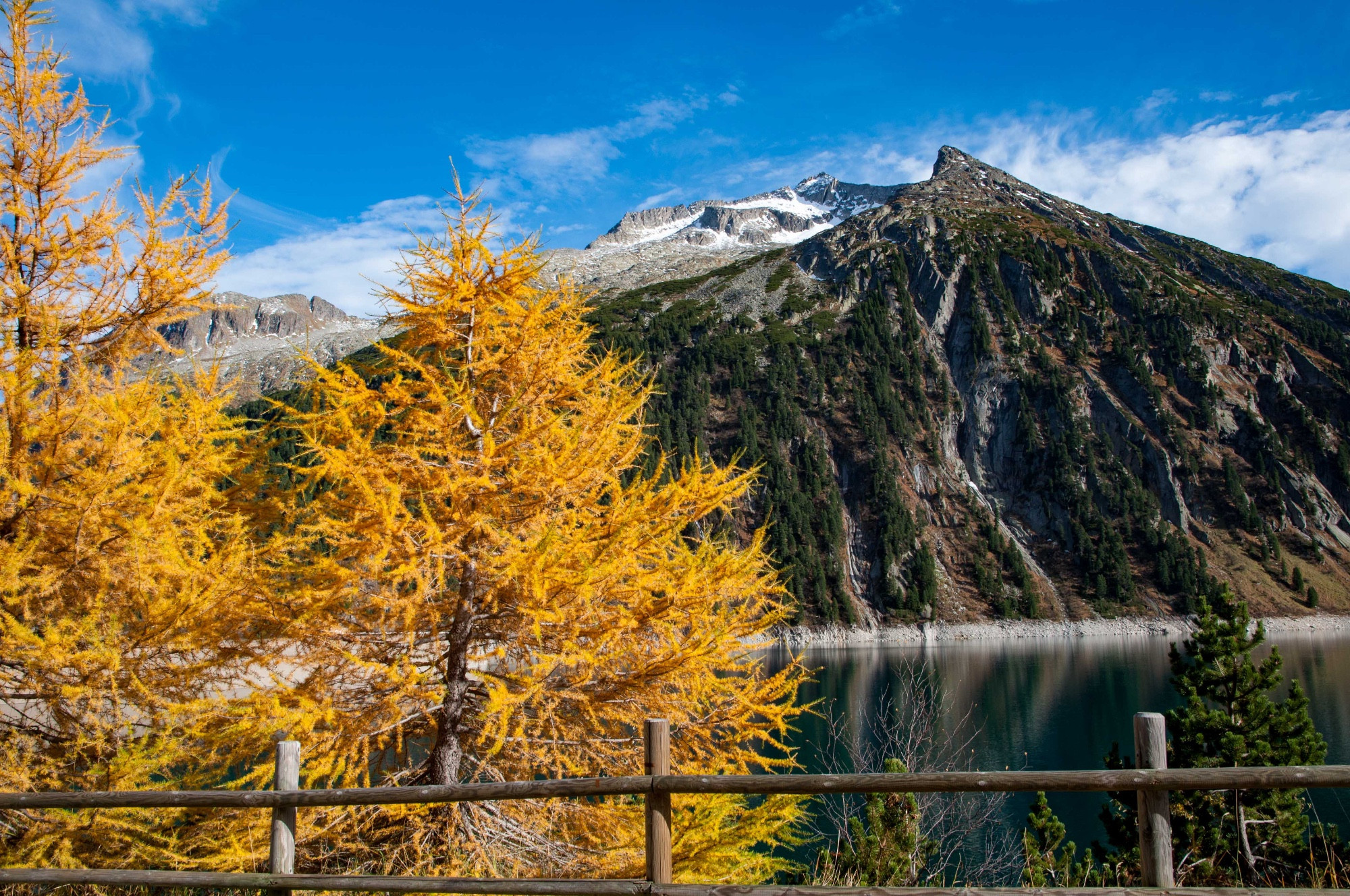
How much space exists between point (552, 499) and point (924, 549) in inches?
4316

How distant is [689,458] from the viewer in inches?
302

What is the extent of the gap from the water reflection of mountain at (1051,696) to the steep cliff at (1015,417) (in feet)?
71.9

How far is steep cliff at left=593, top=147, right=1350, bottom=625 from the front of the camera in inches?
4259

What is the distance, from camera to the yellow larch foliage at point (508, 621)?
19.7 feet

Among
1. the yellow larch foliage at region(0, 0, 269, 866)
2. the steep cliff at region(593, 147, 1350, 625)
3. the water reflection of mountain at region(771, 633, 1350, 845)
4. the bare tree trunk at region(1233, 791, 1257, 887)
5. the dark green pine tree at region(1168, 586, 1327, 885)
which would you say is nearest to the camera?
the yellow larch foliage at region(0, 0, 269, 866)

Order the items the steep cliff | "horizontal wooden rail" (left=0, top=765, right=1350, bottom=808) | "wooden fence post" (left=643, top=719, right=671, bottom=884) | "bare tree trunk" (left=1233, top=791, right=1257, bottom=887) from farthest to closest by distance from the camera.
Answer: the steep cliff → "bare tree trunk" (left=1233, top=791, right=1257, bottom=887) → "wooden fence post" (left=643, top=719, right=671, bottom=884) → "horizontal wooden rail" (left=0, top=765, right=1350, bottom=808)

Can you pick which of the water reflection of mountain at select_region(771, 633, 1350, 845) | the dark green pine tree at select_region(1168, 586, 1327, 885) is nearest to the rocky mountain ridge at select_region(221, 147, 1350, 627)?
the water reflection of mountain at select_region(771, 633, 1350, 845)

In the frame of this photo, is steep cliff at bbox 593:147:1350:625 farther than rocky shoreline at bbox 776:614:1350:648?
Yes

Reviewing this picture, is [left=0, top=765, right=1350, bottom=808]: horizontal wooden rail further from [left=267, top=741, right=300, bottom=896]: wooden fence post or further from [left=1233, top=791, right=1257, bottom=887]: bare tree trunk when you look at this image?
[left=1233, top=791, right=1257, bottom=887]: bare tree trunk

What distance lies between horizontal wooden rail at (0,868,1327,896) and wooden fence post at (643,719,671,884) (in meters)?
0.11

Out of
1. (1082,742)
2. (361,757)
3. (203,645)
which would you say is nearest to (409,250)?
(203,645)

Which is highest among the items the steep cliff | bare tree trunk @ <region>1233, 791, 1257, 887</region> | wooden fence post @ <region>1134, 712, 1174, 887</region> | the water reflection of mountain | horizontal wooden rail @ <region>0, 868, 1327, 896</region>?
the steep cliff

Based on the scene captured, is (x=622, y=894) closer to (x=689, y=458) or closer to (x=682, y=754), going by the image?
(x=682, y=754)

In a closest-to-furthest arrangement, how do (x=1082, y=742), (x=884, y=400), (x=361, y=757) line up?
(x=361, y=757), (x=1082, y=742), (x=884, y=400)
